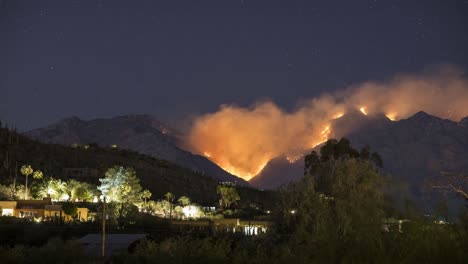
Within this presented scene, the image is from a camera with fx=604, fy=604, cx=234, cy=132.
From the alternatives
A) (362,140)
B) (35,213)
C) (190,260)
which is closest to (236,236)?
(190,260)

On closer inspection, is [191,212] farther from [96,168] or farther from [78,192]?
[96,168]

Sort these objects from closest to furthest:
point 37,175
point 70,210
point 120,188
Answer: point 70,210, point 120,188, point 37,175

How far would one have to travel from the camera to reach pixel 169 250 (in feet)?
83.6

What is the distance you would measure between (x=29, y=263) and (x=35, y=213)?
39.6 m

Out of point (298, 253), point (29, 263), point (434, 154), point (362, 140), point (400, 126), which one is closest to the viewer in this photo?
point (298, 253)

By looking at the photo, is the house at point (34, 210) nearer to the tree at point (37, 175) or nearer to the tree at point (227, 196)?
the tree at point (37, 175)

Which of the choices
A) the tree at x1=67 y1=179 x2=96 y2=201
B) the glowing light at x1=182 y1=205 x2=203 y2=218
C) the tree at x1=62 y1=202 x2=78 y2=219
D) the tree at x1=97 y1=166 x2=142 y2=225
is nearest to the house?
the tree at x1=62 y1=202 x2=78 y2=219

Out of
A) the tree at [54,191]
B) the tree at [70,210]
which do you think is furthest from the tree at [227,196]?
the tree at [70,210]

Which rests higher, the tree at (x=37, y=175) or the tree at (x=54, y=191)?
the tree at (x=37, y=175)

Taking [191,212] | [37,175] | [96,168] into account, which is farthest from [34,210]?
[96,168]

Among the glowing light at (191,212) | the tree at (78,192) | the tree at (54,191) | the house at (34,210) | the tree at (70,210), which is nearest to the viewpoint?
the tree at (70,210)

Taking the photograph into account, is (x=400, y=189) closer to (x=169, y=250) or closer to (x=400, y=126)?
(x=169, y=250)

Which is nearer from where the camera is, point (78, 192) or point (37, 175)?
point (78, 192)

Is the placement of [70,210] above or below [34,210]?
below
